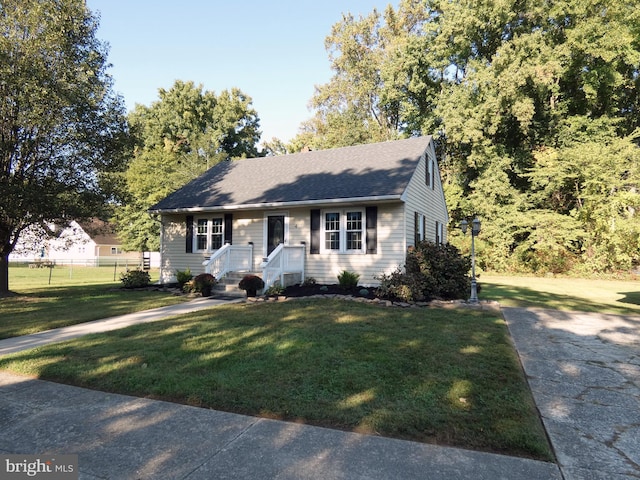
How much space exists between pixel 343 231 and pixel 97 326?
7.58 metres

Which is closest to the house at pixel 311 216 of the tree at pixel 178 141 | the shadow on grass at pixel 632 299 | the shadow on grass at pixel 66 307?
the shadow on grass at pixel 66 307

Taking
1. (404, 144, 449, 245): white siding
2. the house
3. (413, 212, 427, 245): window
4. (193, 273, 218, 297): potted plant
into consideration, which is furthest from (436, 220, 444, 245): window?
(193, 273, 218, 297): potted plant

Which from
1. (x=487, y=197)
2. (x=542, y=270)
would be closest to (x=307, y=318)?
(x=542, y=270)

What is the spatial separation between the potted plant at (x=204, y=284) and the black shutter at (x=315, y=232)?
3.47m

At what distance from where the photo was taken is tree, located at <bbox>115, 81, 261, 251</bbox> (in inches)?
1254

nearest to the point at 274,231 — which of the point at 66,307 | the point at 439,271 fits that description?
the point at 439,271

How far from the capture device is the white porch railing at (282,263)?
11.4m

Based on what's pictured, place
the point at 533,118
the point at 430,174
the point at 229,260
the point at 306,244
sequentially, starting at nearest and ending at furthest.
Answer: the point at 306,244 → the point at 229,260 → the point at 430,174 → the point at 533,118

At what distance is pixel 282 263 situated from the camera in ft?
39.0

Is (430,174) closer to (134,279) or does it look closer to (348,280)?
(348,280)

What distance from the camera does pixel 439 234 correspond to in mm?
17688

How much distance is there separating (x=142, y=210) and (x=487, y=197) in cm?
2797

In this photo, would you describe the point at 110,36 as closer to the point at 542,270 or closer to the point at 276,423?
the point at 276,423

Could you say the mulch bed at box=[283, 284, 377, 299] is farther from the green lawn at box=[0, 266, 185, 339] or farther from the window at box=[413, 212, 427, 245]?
the green lawn at box=[0, 266, 185, 339]
